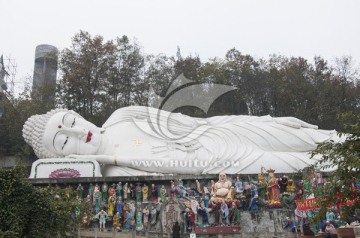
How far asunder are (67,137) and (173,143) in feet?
11.4

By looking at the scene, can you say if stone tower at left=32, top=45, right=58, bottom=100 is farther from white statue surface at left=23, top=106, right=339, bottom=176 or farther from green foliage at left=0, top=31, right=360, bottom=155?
white statue surface at left=23, top=106, right=339, bottom=176

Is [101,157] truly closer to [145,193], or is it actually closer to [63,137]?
[63,137]

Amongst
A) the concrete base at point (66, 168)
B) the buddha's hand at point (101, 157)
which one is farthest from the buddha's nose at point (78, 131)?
the concrete base at point (66, 168)

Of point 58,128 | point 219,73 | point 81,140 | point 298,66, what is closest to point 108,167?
point 81,140

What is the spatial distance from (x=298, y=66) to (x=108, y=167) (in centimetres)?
1486

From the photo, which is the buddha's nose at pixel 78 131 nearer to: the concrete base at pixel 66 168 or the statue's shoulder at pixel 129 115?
the concrete base at pixel 66 168

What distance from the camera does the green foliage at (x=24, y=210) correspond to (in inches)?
247

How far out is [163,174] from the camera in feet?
41.3

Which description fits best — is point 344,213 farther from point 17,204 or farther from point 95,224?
point 95,224

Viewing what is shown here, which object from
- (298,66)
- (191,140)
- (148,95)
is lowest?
(191,140)

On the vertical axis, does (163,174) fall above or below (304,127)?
below

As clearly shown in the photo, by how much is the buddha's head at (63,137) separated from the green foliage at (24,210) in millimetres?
6314

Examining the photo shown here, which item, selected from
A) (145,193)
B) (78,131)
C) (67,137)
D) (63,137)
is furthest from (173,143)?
(63,137)

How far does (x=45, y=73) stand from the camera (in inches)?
1097
